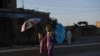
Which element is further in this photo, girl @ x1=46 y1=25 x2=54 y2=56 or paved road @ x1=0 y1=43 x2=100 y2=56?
paved road @ x1=0 y1=43 x2=100 y2=56

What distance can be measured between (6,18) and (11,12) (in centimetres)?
92

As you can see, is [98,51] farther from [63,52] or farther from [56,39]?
[56,39]

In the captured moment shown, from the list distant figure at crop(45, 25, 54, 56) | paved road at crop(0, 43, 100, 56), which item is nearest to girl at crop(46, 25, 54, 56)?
distant figure at crop(45, 25, 54, 56)

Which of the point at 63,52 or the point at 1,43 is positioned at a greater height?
the point at 63,52

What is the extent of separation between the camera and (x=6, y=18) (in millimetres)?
39594

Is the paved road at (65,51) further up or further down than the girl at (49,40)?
further down

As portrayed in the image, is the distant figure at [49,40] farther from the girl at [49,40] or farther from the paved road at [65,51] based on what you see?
the paved road at [65,51]

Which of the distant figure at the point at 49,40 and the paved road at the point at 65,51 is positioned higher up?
the distant figure at the point at 49,40

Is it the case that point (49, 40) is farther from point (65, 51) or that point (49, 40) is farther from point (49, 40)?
point (65, 51)

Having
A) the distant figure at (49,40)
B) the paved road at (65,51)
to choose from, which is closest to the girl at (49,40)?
the distant figure at (49,40)

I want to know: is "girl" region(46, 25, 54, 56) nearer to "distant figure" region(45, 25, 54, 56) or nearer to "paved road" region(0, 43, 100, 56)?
"distant figure" region(45, 25, 54, 56)

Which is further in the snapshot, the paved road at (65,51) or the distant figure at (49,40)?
the paved road at (65,51)

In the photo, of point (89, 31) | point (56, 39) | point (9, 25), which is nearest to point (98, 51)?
point (56, 39)

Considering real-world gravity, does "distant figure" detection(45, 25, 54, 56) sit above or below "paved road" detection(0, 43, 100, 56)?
above
